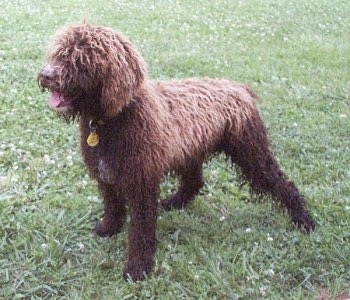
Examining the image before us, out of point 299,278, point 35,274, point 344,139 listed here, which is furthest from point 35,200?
point 344,139

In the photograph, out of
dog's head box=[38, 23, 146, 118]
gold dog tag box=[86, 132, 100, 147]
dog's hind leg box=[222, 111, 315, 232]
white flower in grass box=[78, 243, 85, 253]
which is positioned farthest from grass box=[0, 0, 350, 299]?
dog's head box=[38, 23, 146, 118]

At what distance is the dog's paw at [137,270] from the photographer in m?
4.22

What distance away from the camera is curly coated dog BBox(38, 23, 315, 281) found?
367cm

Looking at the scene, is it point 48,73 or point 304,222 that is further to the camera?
point 304,222

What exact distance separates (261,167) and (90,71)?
1.67 metres

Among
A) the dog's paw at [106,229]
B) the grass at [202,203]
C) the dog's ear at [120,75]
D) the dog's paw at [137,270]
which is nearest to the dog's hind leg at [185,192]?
the grass at [202,203]

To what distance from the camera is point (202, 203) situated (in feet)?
17.2

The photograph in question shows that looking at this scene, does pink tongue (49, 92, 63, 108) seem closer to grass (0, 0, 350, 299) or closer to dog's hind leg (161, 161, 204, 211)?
grass (0, 0, 350, 299)

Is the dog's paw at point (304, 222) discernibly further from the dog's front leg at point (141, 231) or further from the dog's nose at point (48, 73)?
the dog's nose at point (48, 73)

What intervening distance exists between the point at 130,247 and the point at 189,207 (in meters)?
0.98

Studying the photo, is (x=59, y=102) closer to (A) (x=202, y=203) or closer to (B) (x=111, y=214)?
(B) (x=111, y=214)

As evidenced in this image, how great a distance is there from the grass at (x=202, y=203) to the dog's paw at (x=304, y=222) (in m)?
0.06

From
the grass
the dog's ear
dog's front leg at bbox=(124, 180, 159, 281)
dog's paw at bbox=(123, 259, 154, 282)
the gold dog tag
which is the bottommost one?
the grass

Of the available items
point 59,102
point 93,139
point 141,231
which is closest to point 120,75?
point 59,102
